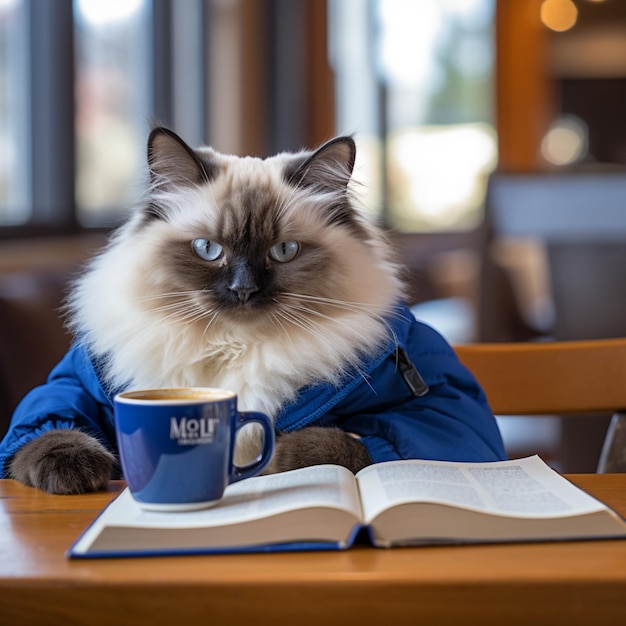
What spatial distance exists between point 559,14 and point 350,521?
26.8 feet

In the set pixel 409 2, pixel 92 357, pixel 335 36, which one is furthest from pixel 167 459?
pixel 409 2

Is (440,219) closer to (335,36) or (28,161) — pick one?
(335,36)

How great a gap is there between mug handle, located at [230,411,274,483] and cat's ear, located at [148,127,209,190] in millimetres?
423

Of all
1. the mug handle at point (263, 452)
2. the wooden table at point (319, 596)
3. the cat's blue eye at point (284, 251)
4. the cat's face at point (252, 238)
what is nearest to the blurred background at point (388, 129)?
the cat's face at point (252, 238)

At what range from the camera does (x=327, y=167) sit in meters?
1.25

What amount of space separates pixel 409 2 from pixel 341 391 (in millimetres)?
6538

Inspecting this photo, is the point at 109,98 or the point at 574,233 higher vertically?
the point at 109,98

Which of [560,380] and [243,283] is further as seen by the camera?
[560,380]

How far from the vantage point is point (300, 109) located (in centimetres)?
630

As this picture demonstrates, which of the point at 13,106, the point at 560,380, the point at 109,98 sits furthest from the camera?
the point at 109,98

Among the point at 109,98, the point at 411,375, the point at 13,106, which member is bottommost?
the point at 411,375

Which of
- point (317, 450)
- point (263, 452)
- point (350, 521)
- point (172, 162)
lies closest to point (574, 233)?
point (172, 162)

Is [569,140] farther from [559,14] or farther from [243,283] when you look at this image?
Answer: [243,283]

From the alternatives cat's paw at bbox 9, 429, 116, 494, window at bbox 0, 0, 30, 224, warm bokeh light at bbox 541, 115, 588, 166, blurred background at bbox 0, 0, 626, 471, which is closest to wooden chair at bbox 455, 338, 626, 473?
blurred background at bbox 0, 0, 626, 471
